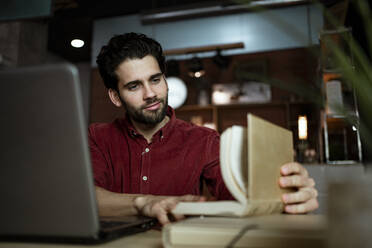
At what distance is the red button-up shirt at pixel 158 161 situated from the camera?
4.67 ft

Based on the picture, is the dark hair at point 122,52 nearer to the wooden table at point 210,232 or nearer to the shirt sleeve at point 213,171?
the shirt sleeve at point 213,171

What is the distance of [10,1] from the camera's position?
2387mm

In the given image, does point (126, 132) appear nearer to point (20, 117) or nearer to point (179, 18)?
point (20, 117)

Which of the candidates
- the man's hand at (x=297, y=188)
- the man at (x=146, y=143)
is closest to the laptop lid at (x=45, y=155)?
the man's hand at (x=297, y=188)

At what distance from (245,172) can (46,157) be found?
337 millimetres

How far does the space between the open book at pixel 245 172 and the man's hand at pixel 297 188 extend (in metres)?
0.07

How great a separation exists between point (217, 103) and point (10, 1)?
9.19 feet

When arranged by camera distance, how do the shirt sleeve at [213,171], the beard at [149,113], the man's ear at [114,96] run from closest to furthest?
the shirt sleeve at [213,171] → the beard at [149,113] → the man's ear at [114,96]

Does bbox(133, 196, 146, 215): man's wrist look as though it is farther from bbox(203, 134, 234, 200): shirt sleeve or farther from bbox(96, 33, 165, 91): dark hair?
bbox(96, 33, 165, 91): dark hair

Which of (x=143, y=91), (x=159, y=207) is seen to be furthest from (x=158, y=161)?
(x=159, y=207)

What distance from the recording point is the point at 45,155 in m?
0.47

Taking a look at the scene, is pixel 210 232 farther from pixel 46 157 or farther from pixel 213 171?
pixel 213 171

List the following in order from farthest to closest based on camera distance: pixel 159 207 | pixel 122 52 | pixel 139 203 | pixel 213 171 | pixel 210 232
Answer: pixel 122 52, pixel 213 171, pixel 139 203, pixel 159 207, pixel 210 232

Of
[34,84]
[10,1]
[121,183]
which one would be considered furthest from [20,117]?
[10,1]
